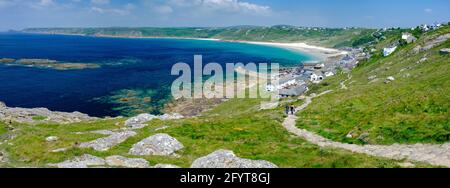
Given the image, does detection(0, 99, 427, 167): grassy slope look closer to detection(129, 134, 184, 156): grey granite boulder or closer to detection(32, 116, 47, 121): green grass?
detection(129, 134, 184, 156): grey granite boulder

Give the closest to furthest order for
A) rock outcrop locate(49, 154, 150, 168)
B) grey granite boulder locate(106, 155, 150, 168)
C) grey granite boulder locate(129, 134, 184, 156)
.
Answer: rock outcrop locate(49, 154, 150, 168) → grey granite boulder locate(106, 155, 150, 168) → grey granite boulder locate(129, 134, 184, 156)

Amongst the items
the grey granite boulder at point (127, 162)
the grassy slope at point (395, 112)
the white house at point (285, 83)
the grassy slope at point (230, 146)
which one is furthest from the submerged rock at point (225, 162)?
the white house at point (285, 83)

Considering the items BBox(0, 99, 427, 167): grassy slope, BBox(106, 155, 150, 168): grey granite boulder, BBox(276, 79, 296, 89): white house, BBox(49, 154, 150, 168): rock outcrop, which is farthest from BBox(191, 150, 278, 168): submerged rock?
BBox(276, 79, 296, 89): white house

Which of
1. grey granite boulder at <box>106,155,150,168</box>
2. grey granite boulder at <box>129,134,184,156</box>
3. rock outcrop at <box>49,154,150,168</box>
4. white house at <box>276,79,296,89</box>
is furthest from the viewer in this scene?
white house at <box>276,79,296,89</box>

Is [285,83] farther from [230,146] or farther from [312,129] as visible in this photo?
[230,146]
